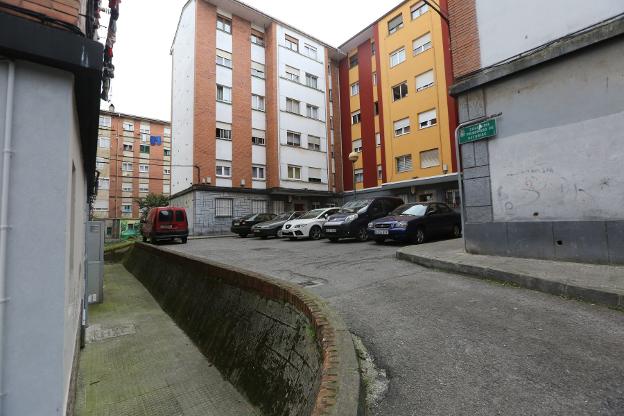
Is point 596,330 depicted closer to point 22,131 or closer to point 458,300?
point 458,300

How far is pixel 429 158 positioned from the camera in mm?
22438

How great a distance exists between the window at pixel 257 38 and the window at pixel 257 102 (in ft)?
15.2

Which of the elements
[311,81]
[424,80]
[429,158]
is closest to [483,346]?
[429,158]

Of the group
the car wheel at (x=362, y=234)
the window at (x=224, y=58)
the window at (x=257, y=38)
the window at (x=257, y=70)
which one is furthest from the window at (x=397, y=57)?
the car wheel at (x=362, y=234)

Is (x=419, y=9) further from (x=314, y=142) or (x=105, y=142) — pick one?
Answer: (x=105, y=142)

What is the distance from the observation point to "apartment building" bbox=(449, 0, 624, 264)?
5633mm

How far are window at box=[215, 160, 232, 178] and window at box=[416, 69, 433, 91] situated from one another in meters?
15.0

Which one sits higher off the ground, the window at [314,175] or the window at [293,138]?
the window at [293,138]

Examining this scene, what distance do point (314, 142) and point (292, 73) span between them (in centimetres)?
609

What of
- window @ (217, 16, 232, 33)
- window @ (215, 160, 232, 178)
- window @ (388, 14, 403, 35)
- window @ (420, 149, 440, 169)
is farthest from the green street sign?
window @ (217, 16, 232, 33)

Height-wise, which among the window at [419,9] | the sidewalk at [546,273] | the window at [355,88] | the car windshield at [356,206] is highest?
the window at [419,9]

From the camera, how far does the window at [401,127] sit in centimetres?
2419

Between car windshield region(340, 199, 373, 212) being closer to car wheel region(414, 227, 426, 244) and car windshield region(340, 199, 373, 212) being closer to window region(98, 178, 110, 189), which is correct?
car wheel region(414, 227, 426, 244)

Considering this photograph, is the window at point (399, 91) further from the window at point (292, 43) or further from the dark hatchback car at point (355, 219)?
the dark hatchback car at point (355, 219)
